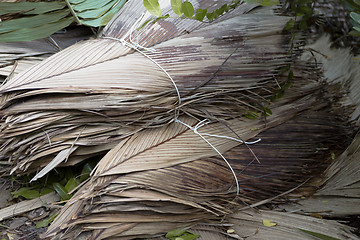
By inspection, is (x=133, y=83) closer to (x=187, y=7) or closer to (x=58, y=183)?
(x=187, y=7)

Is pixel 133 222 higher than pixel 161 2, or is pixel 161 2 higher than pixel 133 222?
pixel 161 2

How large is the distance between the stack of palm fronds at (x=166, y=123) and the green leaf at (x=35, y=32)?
12cm

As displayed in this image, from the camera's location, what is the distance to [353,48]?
187 centimetres

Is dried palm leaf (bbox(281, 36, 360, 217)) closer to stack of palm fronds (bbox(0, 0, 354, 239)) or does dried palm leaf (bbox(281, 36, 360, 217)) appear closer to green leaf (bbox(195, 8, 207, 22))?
stack of palm fronds (bbox(0, 0, 354, 239))

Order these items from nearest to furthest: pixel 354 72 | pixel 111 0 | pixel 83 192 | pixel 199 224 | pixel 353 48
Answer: pixel 83 192, pixel 199 224, pixel 111 0, pixel 354 72, pixel 353 48

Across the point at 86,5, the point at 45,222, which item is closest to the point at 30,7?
the point at 86,5

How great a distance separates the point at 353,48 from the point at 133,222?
139cm

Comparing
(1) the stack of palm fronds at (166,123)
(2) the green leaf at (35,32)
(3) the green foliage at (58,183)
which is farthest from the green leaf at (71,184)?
(2) the green leaf at (35,32)

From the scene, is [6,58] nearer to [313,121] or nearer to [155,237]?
[155,237]

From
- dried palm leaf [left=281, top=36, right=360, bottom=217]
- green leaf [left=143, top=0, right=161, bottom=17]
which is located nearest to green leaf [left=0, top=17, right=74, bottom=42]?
green leaf [left=143, top=0, right=161, bottom=17]

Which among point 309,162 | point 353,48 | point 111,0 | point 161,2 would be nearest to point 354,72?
point 353,48

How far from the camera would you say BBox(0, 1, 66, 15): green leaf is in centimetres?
132

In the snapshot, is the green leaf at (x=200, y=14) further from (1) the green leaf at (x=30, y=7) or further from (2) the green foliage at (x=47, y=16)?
(1) the green leaf at (x=30, y=7)

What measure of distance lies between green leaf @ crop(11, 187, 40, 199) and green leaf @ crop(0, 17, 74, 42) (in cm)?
52
